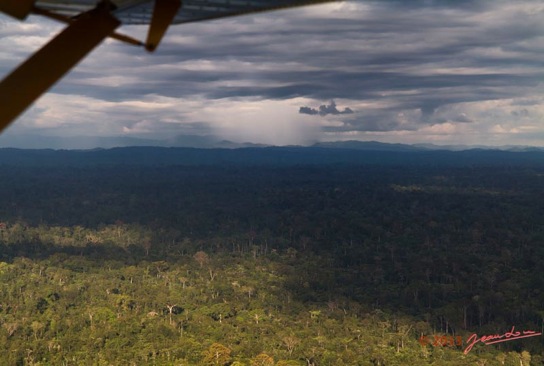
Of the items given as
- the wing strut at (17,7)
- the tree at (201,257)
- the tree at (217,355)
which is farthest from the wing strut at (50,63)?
the tree at (201,257)

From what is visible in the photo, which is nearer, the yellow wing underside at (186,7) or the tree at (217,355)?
the yellow wing underside at (186,7)

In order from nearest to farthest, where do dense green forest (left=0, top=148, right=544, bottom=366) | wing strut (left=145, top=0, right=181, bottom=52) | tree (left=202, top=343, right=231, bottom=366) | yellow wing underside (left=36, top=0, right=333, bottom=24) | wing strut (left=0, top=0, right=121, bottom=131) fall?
wing strut (left=0, top=0, right=121, bottom=131) → wing strut (left=145, top=0, right=181, bottom=52) → yellow wing underside (left=36, top=0, right=333, bottom=24) → tree (left=202, top=343, right=231, bottom=366) → dense green forest (left=0, top=148, right=544, bottom=366)

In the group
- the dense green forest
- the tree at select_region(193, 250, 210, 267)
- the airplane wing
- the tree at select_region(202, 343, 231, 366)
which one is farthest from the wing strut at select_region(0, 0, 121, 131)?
the tree at select_region(193, 250, 210, 267)

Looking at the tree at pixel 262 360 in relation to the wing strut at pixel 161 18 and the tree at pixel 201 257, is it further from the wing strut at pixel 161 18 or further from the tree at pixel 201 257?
the tree at pixel 201 257

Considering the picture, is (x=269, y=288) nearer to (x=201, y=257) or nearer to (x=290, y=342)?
(x=201, y=257)

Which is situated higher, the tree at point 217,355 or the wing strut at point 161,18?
the wing strut at point 161,18

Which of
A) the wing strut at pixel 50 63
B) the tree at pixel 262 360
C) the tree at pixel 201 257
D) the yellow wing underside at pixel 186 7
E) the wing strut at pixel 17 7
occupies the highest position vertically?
the yellow wing underside at pixel 186 7

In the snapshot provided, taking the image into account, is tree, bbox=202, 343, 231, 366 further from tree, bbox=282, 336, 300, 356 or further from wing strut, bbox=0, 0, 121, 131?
wing strut, bbox=0, 0, 121, 131

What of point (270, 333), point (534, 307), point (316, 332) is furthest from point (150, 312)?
point (534, 307)
